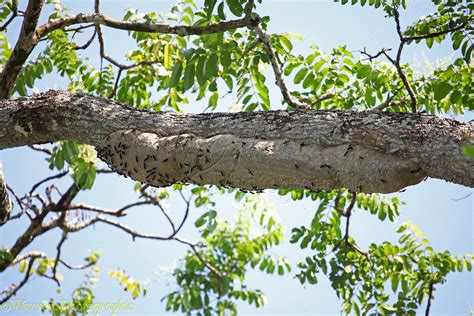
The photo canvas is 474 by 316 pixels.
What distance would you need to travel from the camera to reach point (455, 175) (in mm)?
2342

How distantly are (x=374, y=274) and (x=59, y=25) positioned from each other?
122 inches

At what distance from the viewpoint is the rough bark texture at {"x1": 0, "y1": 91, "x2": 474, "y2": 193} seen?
2469mm

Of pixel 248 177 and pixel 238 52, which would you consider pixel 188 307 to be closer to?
pixel 238 52

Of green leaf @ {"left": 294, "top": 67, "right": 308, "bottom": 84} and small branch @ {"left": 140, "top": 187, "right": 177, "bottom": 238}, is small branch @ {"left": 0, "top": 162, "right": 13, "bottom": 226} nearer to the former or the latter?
green leaf @ {"left": 294, "top": 67, "right": 308, "bottom": 84}

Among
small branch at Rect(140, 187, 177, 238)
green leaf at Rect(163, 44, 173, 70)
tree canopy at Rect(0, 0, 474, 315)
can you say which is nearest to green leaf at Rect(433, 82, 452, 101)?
tree canopy at Rect(0, 0, 474, 315)

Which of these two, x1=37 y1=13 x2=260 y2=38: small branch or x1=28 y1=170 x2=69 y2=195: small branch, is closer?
x1=37 y1=13 x2=260 y2=38: small branch

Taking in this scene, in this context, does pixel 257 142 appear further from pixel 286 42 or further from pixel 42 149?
pixel 42 149

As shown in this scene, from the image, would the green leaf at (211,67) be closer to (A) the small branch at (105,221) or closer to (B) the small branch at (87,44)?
(B) the small branch at (87,44)

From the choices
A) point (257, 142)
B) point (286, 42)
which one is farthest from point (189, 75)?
point (257, 142)

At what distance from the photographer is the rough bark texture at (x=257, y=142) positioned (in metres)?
2.47

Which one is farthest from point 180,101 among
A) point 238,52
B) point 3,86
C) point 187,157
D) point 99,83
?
point 187,157

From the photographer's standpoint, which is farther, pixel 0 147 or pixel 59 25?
pixel 59 25

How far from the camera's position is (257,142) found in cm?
272

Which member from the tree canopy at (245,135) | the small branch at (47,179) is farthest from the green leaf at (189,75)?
the small branch at (47,179)
